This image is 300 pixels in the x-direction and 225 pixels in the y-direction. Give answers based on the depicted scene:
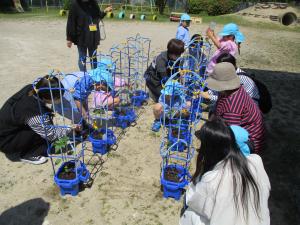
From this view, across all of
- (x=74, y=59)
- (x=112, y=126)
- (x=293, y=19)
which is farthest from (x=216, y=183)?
(x=293, y=19)

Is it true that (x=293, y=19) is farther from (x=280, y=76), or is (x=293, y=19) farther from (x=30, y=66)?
(x=30, y=66)

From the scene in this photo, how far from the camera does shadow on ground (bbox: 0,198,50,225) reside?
3.13 meters

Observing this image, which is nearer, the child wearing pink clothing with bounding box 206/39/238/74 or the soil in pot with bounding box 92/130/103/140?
the soil in pot with bounding box 92/130/103/140

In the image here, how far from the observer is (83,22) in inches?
225

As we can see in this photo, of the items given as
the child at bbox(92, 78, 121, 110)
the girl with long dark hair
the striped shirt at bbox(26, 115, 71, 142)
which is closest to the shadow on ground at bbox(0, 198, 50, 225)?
the striped shirt at bbox(26, 115, 71, 142)

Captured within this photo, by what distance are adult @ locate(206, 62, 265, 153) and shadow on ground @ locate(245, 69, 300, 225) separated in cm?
92

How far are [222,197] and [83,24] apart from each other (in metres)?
4.70

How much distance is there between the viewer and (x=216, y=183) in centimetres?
204

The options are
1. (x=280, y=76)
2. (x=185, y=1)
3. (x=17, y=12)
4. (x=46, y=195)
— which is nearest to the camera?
(x=46, y=195)

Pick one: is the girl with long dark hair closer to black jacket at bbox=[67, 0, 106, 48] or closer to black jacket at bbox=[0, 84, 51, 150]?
black jacket at bbox=[0, 84, 51, 150]

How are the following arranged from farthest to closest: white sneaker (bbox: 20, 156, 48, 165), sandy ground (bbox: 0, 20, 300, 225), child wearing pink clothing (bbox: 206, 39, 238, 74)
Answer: child wearing pink clothing (bbox: 206, 39, 238, 74)
white sneaker (bbox: 20, 156, 48, 165)
sandy ground (bbox: 0, 20, 300, 225)

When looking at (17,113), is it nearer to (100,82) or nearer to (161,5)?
(100,82)

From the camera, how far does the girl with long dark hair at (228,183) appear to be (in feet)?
6.59

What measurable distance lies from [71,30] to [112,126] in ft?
7.11
